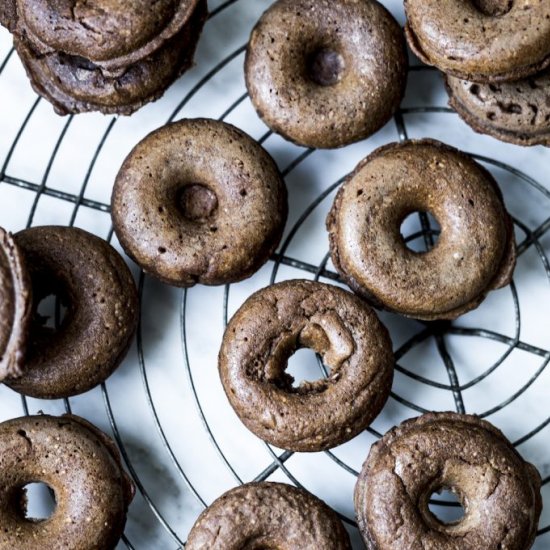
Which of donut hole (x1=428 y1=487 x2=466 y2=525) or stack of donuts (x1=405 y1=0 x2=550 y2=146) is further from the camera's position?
donut hole (x1=428 y1=487 x2=466 y2=525)

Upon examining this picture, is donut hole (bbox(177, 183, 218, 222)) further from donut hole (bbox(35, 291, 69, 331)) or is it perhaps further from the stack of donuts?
the stack of donuts

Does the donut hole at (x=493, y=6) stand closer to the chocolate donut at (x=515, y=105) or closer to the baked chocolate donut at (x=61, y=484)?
the chocolate donut at (x=515, y=105)

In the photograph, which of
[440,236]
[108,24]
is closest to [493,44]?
[440,236]

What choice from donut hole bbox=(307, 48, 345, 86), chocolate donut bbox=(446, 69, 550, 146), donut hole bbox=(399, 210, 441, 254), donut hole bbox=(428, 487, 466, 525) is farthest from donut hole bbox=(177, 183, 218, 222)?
donut hole bbox=(428, 487, 466, 525)

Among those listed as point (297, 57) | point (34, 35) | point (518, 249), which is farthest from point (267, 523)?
point (34, 35)

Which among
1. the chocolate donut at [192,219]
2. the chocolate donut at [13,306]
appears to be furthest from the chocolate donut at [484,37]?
the chocolate donut at [13,306]

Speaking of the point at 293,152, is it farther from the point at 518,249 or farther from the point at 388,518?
the point at 388,518
